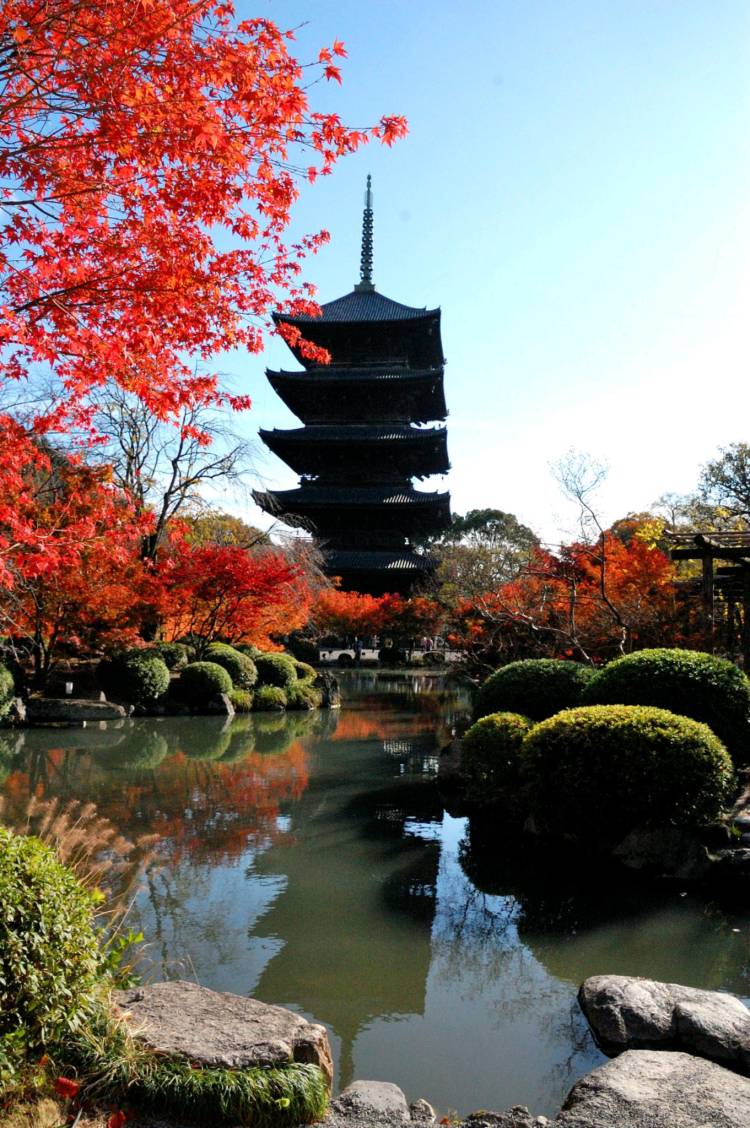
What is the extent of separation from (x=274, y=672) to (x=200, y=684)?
2.88 meters

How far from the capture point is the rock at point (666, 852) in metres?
5.80

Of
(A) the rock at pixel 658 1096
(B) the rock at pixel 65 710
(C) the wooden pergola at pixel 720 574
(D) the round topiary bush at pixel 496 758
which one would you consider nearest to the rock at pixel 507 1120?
(A) the rock at pixel 658 1096

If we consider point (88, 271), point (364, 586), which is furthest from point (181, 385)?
point (364, 586)

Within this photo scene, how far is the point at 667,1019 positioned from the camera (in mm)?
3488

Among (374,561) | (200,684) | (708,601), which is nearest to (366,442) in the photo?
(374,561)

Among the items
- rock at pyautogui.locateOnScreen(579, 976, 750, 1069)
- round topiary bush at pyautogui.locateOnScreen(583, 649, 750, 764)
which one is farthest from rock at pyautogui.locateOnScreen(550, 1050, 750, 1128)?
round topiary bush at pyautogui.locateOnScreen(583, 649, 750, 764)

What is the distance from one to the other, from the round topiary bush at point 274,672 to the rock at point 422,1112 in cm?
1611

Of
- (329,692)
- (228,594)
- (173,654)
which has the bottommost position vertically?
(329,692)

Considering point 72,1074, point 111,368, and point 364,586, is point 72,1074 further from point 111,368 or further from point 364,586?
point 364,586

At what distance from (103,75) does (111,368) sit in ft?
6.21

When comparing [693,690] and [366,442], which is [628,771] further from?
[366,442]

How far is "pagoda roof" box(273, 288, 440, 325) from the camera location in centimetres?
3077

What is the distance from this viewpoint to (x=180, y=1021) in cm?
295

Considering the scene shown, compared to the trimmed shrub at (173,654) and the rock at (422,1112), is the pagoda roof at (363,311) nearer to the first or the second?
the trimmed shrub at (173,654)
